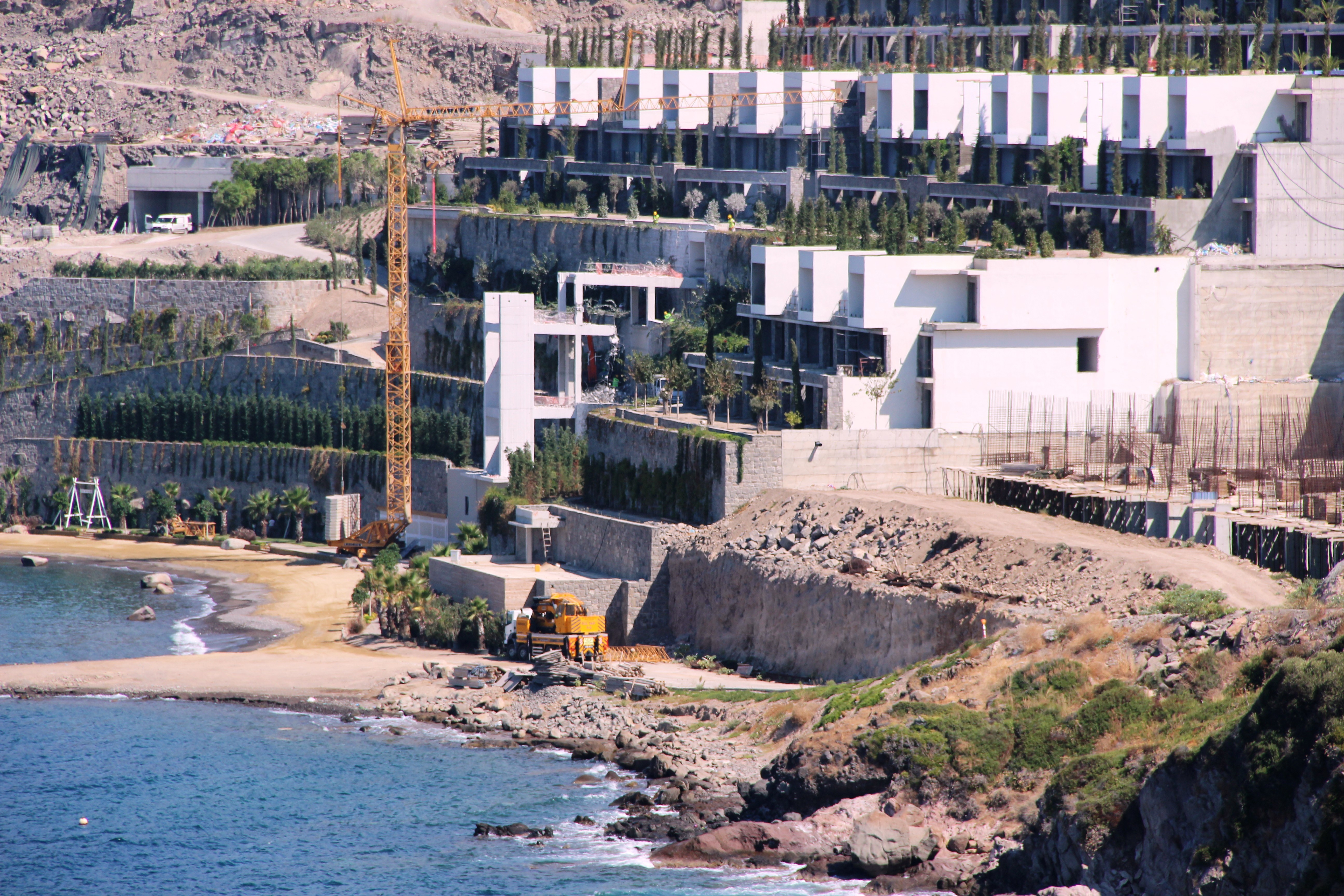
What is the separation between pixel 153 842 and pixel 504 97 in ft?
361

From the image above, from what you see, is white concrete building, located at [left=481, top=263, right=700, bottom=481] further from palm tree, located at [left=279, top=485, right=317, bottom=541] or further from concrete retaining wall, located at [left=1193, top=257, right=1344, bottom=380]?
concrete retaining wall, located at [left=1193, top=257, right=1344, bottom=380]

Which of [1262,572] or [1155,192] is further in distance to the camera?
[1155,192]

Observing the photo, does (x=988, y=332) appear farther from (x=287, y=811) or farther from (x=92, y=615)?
(x=92, y=615)

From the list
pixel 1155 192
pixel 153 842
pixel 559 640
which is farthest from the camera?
pixel 1155 192

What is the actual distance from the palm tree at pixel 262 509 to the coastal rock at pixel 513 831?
49199 mm

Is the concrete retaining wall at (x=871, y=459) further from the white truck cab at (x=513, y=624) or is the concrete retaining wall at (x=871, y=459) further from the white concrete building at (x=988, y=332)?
the white truck cab at (x=513, y=624)

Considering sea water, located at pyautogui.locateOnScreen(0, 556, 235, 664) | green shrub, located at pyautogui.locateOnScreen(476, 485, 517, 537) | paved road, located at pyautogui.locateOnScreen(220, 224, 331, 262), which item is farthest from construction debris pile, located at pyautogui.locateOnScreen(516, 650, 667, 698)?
paved road, located at pyautogui.locateOnScreen(220, 224, 331, 262)

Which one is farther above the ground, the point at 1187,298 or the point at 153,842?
the point at 1187,298

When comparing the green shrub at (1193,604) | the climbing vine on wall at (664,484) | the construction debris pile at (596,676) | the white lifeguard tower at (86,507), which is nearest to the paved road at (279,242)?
the white lifeguard tower at (86,507)

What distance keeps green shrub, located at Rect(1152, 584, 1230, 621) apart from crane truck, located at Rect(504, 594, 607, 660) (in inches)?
809

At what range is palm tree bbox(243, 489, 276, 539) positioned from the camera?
99125 millimetres

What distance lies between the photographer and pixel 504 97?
516 feet

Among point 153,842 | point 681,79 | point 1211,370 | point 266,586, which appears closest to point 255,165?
point 681,79

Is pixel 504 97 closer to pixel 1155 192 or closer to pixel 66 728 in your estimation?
pixel 1155 192
